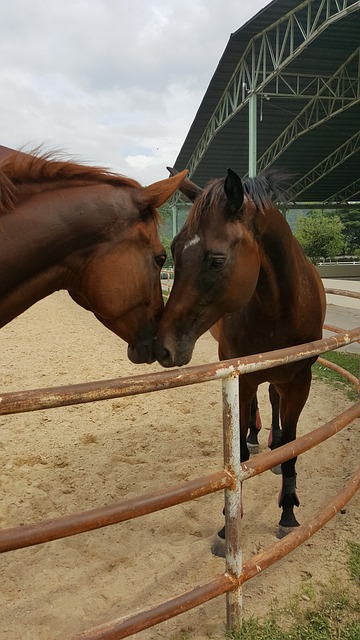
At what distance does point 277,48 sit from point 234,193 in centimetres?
1288

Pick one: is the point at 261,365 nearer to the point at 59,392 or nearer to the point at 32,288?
the point at 59,392

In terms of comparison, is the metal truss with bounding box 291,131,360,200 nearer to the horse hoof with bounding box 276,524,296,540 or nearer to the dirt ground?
the dirt ground

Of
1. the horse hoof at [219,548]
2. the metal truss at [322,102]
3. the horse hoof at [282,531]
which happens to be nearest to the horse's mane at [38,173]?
the horse hoof at [219,548]

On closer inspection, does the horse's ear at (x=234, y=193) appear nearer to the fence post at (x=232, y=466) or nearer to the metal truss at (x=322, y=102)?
the fence post at (x=232, y=466)

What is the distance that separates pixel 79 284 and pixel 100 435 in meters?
2.65

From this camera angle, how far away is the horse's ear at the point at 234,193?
6.30 feet

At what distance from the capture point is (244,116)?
16.8 m

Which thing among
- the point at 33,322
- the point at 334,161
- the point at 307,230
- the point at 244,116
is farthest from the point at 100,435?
the point at 307,230

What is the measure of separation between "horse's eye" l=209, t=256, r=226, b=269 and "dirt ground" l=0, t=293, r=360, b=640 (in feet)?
5.00

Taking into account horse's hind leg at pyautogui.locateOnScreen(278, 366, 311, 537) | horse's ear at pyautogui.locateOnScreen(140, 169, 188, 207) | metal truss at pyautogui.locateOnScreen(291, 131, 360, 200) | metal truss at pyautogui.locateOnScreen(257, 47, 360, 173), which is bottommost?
horse's hind leg at pyautogui.locateOnScreen(278, 366, 311, 537)

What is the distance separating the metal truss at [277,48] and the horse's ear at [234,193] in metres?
10.9

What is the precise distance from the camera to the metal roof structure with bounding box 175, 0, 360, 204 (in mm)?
12078

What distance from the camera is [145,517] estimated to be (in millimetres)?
2695

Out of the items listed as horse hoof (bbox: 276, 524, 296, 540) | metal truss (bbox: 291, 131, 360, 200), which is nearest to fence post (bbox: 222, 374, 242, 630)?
horse hoof (bbox: 276, 524, 296, 540)
